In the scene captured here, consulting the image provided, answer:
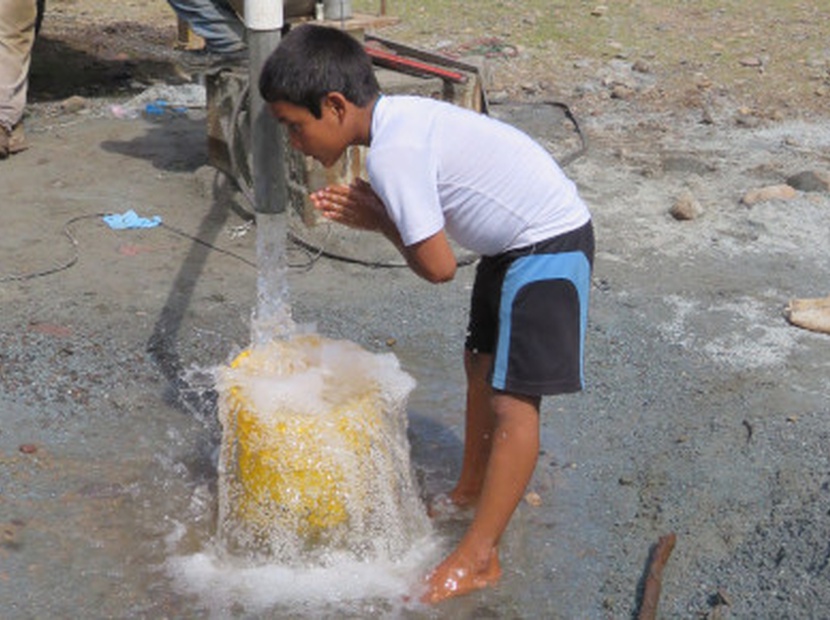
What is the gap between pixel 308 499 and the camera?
11.2 feet

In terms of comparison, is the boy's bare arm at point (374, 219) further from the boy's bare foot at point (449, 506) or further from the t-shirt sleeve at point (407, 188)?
the boy's bare foot at point (449, 506)

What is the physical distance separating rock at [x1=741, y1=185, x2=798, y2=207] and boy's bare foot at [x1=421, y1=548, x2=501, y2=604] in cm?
362

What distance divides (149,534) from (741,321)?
8.57 ft

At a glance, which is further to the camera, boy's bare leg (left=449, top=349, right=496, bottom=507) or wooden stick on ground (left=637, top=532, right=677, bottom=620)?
boy's bare leg (left=449, top=349, right=496, bottom=507)

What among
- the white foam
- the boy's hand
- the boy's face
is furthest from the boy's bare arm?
the white foam

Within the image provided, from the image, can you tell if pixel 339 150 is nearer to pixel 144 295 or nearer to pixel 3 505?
pixel 3 505

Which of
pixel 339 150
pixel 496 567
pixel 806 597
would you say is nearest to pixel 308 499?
pixel 496 567

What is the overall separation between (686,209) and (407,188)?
3566mm

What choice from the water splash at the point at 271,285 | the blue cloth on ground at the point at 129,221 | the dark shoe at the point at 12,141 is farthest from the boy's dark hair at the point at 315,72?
the dark shoe at the point at 12,141

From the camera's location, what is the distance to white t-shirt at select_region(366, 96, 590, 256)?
296cm

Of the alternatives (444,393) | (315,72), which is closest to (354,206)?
(315,72)

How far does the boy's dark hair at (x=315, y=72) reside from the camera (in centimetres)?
301

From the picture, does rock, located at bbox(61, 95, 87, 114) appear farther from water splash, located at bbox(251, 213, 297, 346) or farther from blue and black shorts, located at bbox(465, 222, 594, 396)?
blue and black shorts, located at bbox(465, 222, 594, 396)

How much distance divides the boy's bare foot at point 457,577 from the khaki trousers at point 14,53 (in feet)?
14.6
